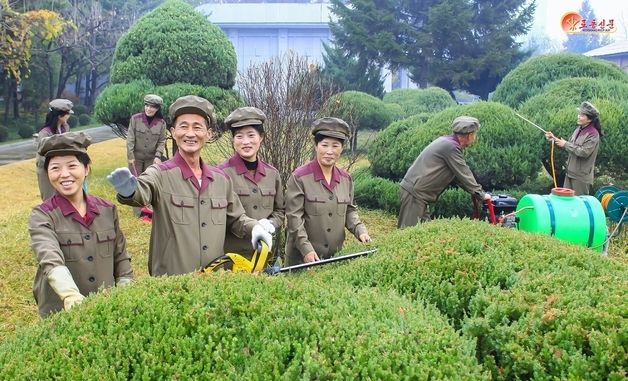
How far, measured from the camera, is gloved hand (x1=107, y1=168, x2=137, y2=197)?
2404 mm

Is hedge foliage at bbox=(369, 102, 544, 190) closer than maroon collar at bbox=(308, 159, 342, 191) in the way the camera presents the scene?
No

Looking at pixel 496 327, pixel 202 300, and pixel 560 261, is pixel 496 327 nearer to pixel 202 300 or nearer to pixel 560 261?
pixel 560 261

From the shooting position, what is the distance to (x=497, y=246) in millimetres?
3025

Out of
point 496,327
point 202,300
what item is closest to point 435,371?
point 496,327

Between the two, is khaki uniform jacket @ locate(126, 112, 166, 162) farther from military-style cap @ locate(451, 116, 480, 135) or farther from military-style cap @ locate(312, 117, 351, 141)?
military-style cap @ locate(312, 117, 351, 141)

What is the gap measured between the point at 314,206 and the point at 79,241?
1528mm

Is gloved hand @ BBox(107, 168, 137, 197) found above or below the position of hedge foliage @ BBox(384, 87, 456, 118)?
below

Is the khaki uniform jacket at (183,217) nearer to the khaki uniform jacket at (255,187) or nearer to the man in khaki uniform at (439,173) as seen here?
the khaki uniform jacket at (255,187)

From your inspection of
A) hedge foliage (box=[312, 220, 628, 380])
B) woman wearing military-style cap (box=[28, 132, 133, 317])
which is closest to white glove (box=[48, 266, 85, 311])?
woman wearing military-style cap (box=[28, 132, 133, 317])

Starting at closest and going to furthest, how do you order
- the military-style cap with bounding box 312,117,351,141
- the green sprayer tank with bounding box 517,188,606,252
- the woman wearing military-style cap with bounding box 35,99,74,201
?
the military-style cap with bounding box 312,117,351,141 < the green sprayer tank with bounding box 517,188,606,252 < the woman wearing military-style cap with bounding box 35,99,74,201

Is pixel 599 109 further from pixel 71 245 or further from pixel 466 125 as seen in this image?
pixel 71 245

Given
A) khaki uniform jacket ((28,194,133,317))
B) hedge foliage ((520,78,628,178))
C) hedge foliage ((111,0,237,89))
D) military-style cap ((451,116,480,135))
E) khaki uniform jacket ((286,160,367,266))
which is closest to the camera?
khaki uniform jacket ((28,194,133,317))

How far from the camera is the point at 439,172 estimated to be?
206 inches

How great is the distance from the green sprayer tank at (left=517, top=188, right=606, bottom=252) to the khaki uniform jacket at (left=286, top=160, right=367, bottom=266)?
1.57m
